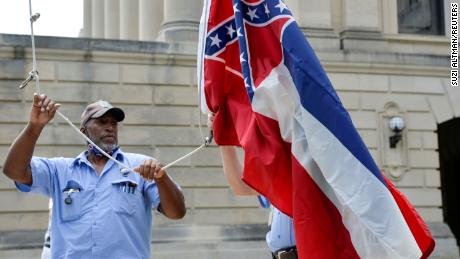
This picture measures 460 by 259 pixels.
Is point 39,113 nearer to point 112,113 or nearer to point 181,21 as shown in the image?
point 112,113

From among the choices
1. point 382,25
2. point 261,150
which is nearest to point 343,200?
point 261,150

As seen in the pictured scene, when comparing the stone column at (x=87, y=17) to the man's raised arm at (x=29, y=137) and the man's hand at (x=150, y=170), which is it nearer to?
the man's raised arm at (x=29, y=137)

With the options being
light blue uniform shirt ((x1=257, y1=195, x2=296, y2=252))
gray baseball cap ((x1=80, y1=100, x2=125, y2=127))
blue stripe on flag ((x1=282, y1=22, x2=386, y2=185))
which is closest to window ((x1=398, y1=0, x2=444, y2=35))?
light blue uniform shirt ((x1=257, y1=195, x2=296, y2=252))

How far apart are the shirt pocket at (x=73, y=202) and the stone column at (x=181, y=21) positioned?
10.3 m

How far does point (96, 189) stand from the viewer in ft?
13.7

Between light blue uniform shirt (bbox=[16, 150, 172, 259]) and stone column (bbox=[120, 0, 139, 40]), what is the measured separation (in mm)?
16981

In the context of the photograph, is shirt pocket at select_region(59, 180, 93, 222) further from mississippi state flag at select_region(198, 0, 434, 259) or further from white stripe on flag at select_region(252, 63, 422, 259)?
white stripe on flag at select_region(252, 63, 422, 259)

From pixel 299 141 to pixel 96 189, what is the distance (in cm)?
113

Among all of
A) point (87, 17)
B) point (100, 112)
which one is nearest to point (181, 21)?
point (100, 112)

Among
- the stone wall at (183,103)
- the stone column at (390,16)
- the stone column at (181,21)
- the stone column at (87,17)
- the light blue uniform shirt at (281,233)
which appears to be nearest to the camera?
the light blue uniform shirt at (281,233)

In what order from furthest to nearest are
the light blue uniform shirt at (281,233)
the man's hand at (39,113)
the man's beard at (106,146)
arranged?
the light blue uniform shirt at (281,233) < the man's beard at (106,146) < the man's hand at (39,113)

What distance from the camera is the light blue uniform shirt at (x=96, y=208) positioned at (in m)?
4.04

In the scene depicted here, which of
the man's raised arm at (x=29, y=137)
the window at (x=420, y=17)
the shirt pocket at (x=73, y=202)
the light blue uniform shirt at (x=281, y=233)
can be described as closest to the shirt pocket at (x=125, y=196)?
the shirt pocket at (x=73, y=202)

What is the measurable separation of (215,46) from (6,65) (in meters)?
9.07
